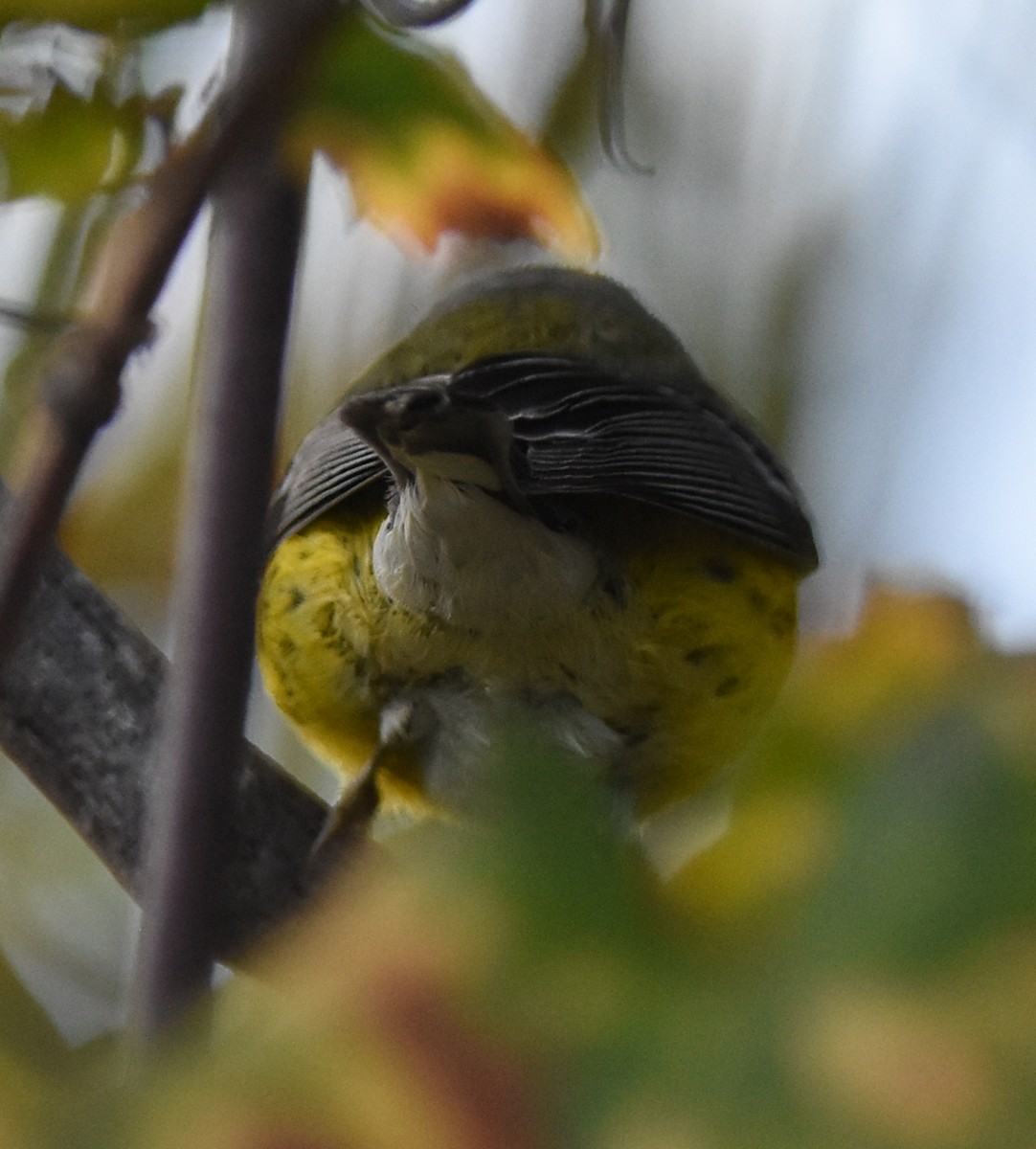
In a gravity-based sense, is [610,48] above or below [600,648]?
above

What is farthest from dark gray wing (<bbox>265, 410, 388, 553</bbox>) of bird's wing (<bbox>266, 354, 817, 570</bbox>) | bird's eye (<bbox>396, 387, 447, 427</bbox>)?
bird's eye (<bbox>396, 387, 447, 427</bbox>)

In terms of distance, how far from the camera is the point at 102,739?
132cm

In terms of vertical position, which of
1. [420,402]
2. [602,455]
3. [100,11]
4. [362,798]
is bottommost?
[362,798]

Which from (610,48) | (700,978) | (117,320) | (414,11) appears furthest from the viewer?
(610,48)

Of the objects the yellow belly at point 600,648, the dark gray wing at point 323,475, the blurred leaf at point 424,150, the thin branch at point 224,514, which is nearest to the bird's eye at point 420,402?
the blurred leaf at point 424,150

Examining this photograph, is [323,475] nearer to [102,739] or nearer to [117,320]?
[102,739]

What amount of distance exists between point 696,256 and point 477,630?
782 mm

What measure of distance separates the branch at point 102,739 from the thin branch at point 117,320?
2.70 feet

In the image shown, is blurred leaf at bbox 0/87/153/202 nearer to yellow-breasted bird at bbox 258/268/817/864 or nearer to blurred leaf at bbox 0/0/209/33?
blurred leaf at bbox 0/0/209/33

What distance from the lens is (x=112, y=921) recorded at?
1743 mm

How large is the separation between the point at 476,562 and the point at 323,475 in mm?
220

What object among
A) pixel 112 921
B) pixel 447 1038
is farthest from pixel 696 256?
pixel 447 1038

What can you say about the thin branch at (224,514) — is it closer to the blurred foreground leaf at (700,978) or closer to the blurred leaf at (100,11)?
the blurred leaf at (100,11)

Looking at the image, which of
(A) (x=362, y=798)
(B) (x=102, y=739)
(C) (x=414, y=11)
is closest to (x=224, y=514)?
(C) (x=414, y=11)
